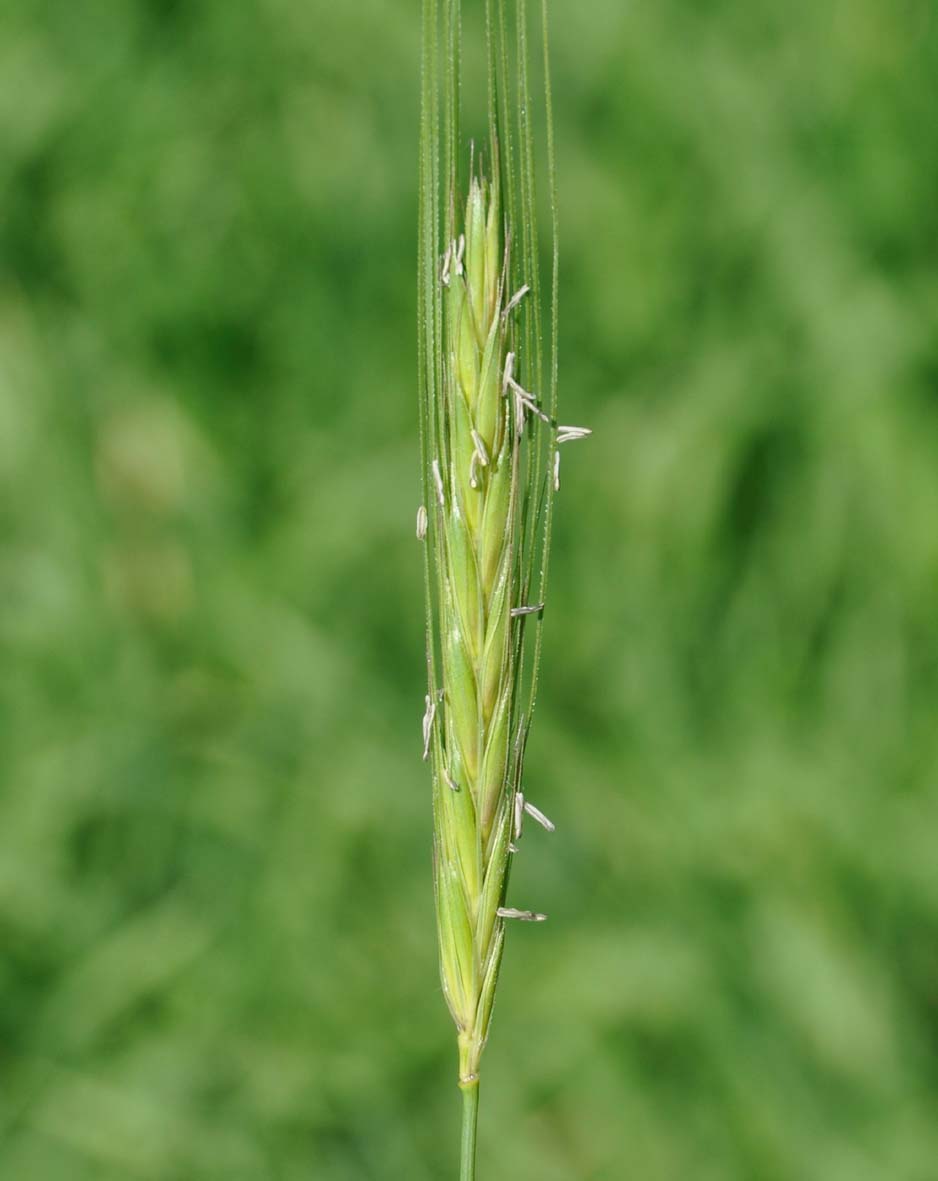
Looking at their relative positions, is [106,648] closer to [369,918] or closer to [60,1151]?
[369,918]

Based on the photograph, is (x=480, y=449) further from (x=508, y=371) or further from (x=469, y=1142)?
(x=469, y=1142)

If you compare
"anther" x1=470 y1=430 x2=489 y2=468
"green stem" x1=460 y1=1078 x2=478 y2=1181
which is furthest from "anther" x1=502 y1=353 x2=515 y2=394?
"green stem" x1=460 y1=1078 x2=478 y2=1181

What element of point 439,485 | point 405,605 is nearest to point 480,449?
point 439,485

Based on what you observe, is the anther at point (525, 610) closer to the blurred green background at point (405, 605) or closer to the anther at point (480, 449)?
the anther at point (480, 449)

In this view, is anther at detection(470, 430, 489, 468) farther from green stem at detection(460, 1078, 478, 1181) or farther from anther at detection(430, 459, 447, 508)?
green stem at detection(460, 1078, 478, 1181)

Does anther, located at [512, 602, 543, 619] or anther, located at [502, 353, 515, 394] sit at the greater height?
anther, located at [502, 353, 515, 394]

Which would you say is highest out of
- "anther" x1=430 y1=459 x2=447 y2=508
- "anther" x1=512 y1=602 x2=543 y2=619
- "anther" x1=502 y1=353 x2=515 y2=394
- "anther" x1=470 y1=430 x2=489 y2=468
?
"anther" x1=502 y1=353 x2=515 y2=394

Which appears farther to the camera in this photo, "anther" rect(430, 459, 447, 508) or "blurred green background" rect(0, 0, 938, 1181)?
"blurred green background" rect(0, 0, 938, 1181)

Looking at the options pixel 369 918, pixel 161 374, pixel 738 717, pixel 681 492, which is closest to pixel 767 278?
Answer: pixel 681 492
